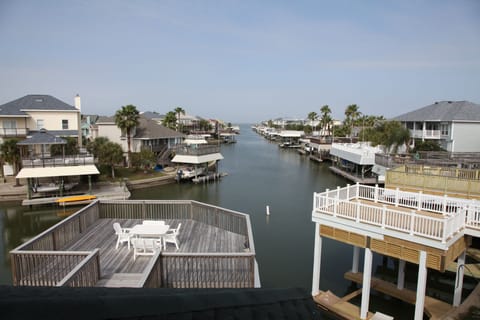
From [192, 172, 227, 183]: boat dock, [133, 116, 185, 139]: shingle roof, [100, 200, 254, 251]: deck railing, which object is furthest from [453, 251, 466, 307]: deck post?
[133, 116, 185, 139]: shingle roof

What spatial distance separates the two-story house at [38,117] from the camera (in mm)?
32656

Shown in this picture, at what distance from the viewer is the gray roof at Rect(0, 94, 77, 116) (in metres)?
33.2

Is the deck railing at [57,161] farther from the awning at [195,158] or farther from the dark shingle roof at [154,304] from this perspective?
the dark shingle roof at [154,304]

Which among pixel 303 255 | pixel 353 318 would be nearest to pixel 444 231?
pixel 353 318

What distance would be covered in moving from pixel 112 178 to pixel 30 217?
10.5 metres

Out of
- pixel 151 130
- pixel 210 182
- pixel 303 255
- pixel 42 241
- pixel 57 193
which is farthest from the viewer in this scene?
pixel 151 130

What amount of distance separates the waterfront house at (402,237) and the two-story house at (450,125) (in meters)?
31.6

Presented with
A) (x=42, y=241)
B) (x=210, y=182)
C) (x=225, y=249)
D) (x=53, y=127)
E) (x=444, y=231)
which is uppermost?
(x=53, y=127)

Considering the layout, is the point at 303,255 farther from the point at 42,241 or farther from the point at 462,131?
the point at 462,131

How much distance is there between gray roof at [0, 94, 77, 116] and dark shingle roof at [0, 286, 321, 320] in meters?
38.2


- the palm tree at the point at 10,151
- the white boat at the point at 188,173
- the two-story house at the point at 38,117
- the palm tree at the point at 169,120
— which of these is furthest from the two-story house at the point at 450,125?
the palm tree at the point at 10,151

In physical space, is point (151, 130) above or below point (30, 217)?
above

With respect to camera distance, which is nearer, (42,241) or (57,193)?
(42,241)

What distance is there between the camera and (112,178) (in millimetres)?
33281
